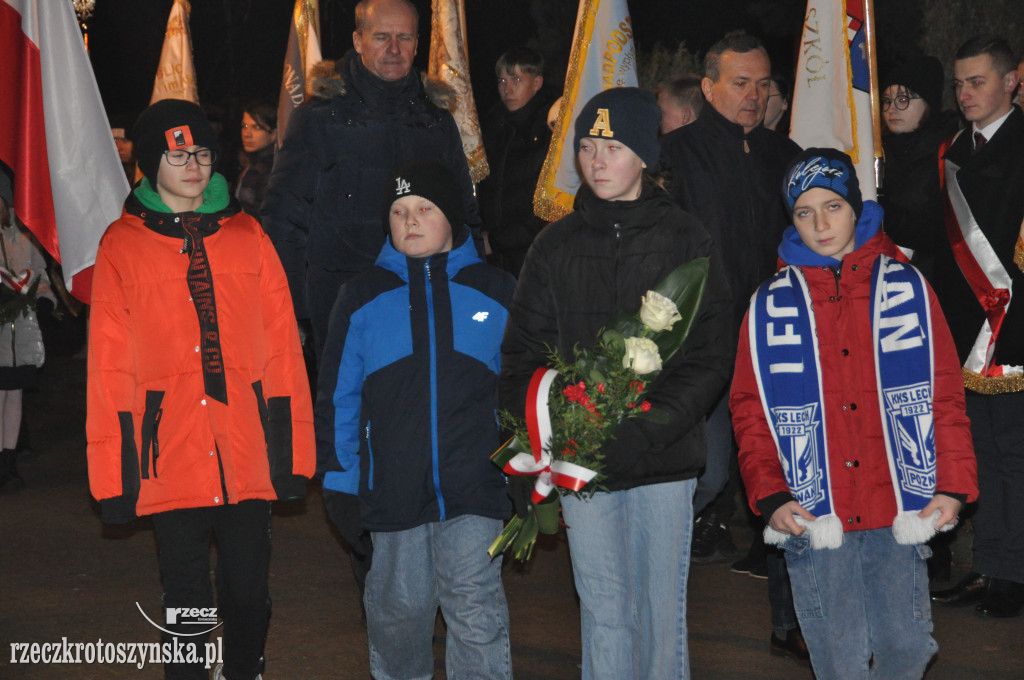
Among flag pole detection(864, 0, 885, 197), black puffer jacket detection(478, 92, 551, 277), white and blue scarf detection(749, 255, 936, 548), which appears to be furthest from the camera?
black puffer jacket detection(478, 92, 551, 277)

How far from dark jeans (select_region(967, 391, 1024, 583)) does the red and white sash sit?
246mm

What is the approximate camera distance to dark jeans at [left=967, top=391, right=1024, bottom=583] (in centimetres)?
605

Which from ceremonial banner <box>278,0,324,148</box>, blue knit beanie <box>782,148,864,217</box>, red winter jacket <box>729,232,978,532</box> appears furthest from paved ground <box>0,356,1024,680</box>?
ceremonial banner <box>278,0,324,148</box>

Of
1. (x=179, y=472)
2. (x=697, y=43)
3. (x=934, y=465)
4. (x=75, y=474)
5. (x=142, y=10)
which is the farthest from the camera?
(x=697, y=43)

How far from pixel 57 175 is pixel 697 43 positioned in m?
23.6

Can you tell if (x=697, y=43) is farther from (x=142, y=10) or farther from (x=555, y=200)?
(x=555, y=200)

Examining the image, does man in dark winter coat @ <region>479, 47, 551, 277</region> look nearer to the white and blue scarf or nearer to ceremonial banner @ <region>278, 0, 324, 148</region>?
ceremonial banner @ <region>278, 0, 324, 148</region>

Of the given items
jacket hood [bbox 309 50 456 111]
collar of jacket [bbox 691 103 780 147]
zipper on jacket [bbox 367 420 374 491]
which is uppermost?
jacket hood [bbox 309 50 456 111]

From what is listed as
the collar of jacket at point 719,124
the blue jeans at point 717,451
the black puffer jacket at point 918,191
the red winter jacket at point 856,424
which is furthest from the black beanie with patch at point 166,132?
the black puffer jacket at point 918,191

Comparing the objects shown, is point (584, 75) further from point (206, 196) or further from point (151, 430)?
point (151, 430)

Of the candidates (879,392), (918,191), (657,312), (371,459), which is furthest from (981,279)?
(371,459)

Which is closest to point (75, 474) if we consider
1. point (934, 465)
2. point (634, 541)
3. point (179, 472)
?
point (179, 472)

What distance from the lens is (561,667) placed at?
535 centimetres

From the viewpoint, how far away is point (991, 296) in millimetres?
6035
